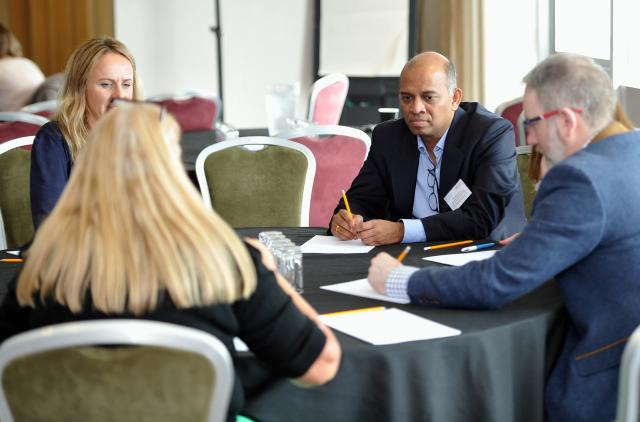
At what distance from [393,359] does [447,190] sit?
1.51 meters

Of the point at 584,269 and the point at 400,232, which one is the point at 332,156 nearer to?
the point at 400,232

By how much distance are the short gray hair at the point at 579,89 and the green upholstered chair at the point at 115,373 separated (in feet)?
3.61

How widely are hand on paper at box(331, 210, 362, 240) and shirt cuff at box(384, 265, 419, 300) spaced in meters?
0.68

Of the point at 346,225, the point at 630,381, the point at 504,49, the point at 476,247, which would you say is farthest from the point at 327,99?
the point at 630,381

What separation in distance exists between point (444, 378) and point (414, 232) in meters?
1.05

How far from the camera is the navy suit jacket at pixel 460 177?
318cm

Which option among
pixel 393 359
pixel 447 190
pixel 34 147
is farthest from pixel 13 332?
pixel 447 190

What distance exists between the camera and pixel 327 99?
22.1 ft

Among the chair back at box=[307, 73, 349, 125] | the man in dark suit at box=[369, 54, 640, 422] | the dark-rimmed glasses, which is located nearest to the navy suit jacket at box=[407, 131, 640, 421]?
the man in dark suit at box=[369, 54, 640, 422]

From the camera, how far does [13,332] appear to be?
1851mm

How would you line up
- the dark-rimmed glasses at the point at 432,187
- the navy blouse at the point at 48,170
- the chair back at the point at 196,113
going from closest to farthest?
the navy blouse at the point at 48,170
the dark-rimmed glasses at the point at 432,187
the chair back at the point at 196,113

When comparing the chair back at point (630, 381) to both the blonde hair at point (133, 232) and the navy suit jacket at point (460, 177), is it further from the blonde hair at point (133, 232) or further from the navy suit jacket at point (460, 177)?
the navy suit jacket at point (460, 177)

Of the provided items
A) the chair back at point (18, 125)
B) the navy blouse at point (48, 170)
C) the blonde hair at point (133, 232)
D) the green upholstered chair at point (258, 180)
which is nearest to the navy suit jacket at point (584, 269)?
the blonde hair at point (133, 232)

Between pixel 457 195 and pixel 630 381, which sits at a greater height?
pixel 457 195
